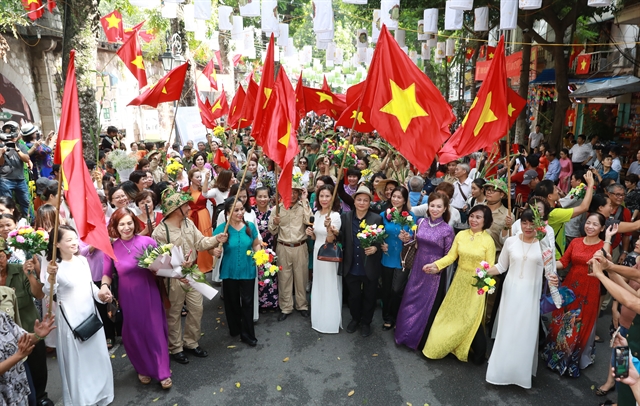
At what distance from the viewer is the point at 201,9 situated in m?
11.4

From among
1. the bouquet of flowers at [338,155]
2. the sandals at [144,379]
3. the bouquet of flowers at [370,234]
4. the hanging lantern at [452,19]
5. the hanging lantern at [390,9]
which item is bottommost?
the sandals at [144,379]

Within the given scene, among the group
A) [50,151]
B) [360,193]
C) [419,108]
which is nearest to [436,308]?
[360,193]

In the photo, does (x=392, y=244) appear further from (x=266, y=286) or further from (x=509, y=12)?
(x=509, y=12)

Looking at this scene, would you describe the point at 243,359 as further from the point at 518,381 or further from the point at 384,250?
the point at 518,381

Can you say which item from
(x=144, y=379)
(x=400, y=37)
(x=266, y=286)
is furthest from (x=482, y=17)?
(x=144, y=379)

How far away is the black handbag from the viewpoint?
5.63m

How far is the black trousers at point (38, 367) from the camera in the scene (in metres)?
4.05

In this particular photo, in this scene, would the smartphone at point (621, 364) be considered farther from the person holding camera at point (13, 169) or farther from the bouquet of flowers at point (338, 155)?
the person holding camera at point (13, 169)

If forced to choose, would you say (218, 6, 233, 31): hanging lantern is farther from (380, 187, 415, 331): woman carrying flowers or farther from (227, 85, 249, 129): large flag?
(380, 187, 415, 331): woman carrying flowers

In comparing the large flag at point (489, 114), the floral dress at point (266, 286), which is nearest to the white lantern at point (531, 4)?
the large flag at point (489, 114)

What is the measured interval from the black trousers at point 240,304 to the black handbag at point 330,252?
0.89 metres

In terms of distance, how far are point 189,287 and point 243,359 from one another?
1127 mm

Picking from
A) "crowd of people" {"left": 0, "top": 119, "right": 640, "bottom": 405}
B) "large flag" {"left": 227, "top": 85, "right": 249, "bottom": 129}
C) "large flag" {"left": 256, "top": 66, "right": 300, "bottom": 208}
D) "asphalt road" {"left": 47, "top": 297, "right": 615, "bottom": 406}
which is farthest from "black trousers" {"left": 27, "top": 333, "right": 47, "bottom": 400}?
"large flag" {"left": 227, "top": 85, "right": 249, "bottom": 129}

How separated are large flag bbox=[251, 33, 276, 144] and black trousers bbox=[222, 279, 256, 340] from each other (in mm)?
1740
